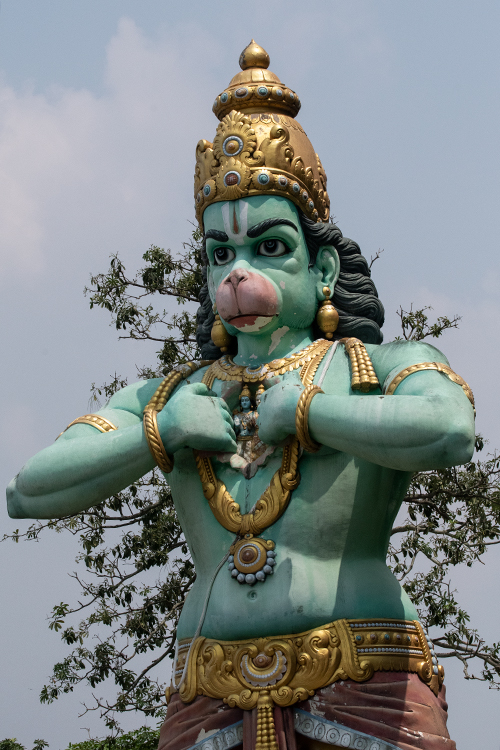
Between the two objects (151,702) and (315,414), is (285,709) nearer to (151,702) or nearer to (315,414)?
(315,414)

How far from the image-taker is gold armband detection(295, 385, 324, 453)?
4090mm

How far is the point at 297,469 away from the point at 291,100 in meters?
1.89

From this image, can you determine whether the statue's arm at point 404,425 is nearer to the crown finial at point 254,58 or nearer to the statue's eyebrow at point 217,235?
the statue's eyebrow at point 217,235

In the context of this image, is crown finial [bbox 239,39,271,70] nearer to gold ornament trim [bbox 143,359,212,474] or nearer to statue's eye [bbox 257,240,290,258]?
statue's eye [bbox 257,240,290,258]

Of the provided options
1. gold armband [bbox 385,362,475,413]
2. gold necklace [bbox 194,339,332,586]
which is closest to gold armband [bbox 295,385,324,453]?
gold necklace [bbox 194,339,332,586]

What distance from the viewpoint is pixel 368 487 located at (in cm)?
436

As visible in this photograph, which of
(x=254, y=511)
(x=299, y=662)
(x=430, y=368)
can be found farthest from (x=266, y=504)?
(x=430, y=368)

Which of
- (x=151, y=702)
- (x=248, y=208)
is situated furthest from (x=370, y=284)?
(x=151, y=702)

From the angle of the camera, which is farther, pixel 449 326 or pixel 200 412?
pixel 449 326

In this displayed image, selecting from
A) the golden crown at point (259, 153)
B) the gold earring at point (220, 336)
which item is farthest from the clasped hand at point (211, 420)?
the golden crown at point (259, 153)

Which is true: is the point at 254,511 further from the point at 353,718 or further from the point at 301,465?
the point at 353,718

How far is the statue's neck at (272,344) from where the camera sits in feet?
15.7

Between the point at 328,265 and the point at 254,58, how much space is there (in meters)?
1.19

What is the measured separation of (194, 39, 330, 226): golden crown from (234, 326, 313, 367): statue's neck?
59 centimetres
